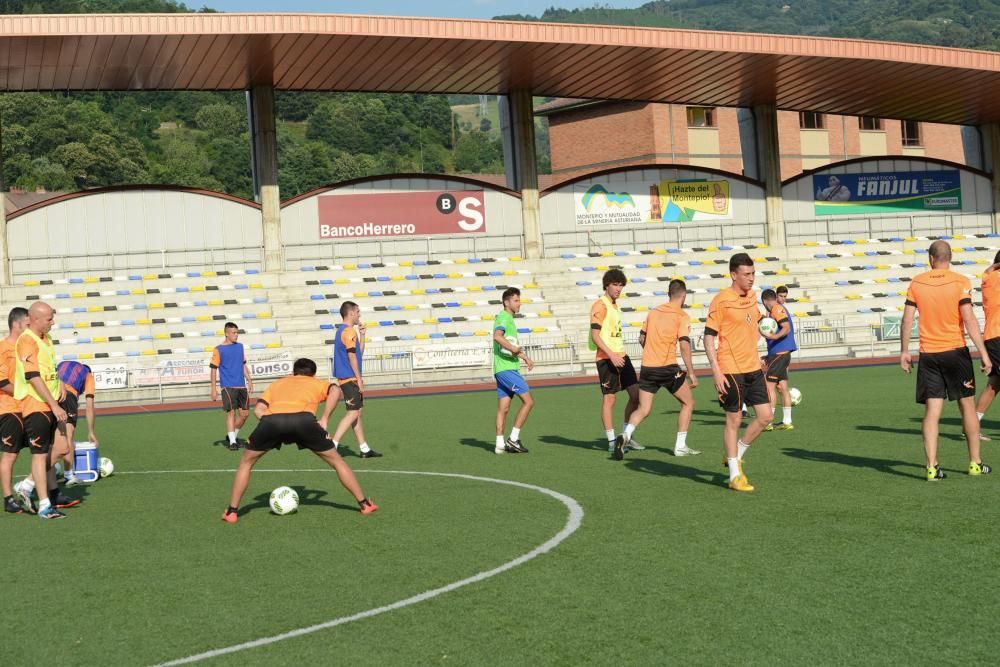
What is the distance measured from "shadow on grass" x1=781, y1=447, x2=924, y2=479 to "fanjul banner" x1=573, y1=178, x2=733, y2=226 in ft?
99.3

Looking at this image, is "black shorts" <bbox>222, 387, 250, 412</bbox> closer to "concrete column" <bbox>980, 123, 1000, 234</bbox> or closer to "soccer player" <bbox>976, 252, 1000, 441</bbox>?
"soccer player" <bbox>976, 252, 1000, 441</bbox>

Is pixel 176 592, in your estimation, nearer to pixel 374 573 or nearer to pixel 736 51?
pixel 374 573

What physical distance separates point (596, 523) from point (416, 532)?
1.42 metres

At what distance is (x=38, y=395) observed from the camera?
35.5 feet

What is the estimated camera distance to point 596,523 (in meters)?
Result: 9.36

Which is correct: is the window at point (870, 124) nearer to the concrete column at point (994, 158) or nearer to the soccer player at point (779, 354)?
the concrete column at point (994, 158)

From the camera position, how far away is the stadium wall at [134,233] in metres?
38.6

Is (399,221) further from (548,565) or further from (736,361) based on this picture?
(548,565)

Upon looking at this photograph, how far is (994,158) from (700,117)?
23.2 metres

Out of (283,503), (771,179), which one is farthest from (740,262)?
(771,179)

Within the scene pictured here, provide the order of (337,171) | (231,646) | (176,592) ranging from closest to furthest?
(231,646) < (176,592) < (337,171)

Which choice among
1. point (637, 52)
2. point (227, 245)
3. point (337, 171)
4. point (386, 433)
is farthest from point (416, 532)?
point (337, 171)

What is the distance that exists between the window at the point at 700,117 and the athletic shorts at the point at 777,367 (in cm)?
5336

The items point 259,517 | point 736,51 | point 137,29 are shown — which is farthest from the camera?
point 736,51
